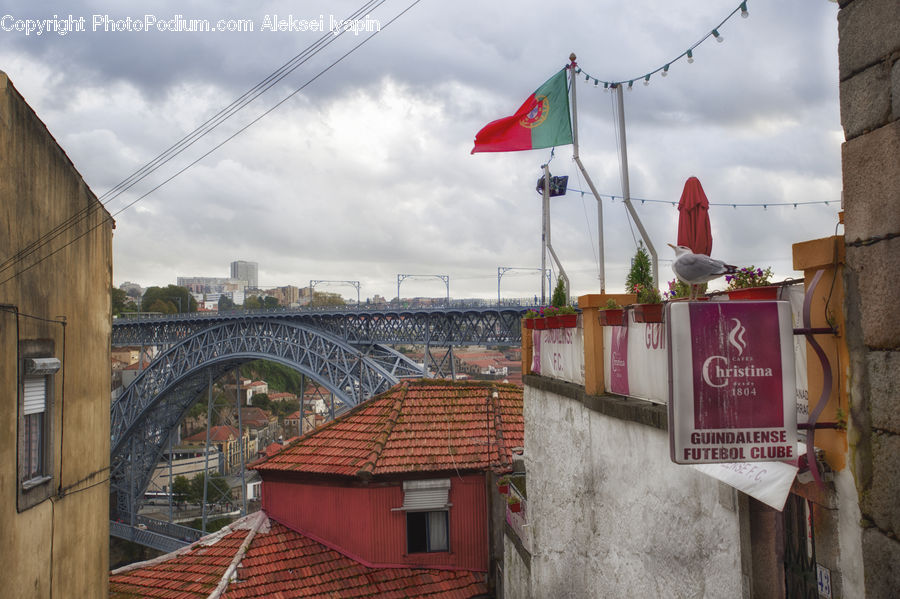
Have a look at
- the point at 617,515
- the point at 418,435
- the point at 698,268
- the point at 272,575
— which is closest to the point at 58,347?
the point at 272,575

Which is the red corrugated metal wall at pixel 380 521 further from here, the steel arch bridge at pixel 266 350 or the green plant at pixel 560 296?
the steel arch bridge at pixel 266 350

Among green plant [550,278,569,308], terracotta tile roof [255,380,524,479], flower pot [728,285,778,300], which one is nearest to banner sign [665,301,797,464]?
flower pot [728,285,778,300]

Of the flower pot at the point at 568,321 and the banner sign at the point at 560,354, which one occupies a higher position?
the flower pot at the point at 568,321

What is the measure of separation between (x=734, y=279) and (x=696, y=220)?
74.8 inches

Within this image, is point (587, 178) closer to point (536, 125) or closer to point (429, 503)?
point (536, 125)

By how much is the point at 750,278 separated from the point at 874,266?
118cm

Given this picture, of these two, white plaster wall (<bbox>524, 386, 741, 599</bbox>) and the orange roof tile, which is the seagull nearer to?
white plaster wall (<bbox>524, 386, 741, 599</bbox>)

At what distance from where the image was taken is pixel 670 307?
10.5 ft

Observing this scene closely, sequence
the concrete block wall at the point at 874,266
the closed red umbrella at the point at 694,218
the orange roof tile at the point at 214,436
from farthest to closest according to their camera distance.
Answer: the orange roof tile at the point at 214,436 < the closed red umbrella at the point at 694,218 < the concrete block wall at the point at 874,266

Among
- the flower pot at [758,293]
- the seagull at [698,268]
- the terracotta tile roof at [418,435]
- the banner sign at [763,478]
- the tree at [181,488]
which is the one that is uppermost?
the seagull at [698,268]

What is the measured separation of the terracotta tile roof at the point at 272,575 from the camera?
9289mm

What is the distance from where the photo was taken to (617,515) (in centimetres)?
516

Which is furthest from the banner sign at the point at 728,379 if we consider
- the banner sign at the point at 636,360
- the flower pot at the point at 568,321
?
the flower pot at the point at 568,321

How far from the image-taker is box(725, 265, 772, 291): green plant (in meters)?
3.93
